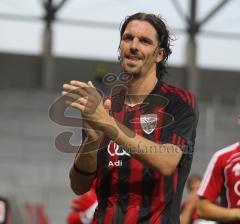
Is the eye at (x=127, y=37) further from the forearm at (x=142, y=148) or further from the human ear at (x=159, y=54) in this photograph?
the forearm at (x=142, y=148)

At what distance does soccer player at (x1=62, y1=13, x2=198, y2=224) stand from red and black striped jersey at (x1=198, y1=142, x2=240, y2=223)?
54.9 inches

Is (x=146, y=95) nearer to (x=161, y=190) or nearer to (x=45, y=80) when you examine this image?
(x=161, y=190)

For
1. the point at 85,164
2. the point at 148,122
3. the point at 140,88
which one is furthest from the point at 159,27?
the point at 85,164

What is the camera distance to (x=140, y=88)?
3105 millimetres

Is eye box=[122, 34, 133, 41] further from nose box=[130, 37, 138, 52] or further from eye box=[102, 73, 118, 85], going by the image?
eye box=[102, 73, 118, 85]

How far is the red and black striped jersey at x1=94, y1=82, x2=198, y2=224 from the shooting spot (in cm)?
299

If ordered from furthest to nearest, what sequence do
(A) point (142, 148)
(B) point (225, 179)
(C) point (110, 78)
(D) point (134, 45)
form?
(B) point (225, 179) < (C) point (110, 78) < (D) point (134, 45) < (A) point (142, 148)

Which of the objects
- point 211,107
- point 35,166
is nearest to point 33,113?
point 35,166

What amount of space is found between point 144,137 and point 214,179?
1.67 m

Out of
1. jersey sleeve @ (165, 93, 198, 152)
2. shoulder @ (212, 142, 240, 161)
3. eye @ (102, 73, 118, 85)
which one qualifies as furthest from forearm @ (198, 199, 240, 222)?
jersey sleeve @ (165, 93, 198, 152)

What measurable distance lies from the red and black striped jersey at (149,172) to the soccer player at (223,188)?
1390mm

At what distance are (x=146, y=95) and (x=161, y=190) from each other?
0.39 metres

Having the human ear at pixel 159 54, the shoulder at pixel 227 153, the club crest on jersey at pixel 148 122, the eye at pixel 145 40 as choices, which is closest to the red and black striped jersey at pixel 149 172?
the club crest on jersey at pixel 148 122

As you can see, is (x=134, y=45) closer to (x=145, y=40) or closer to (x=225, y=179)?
(x=145, y=40)
